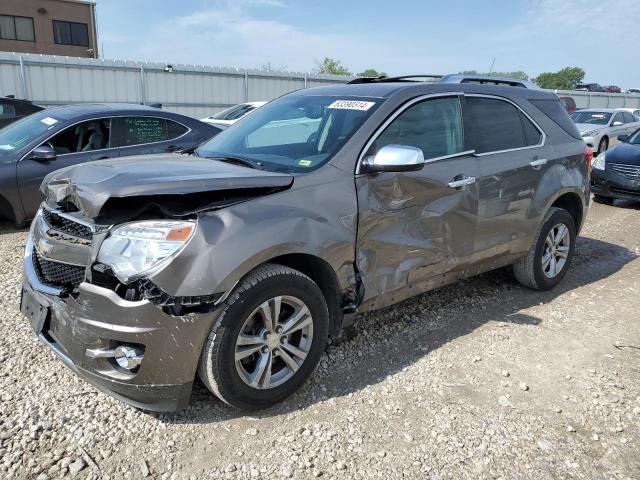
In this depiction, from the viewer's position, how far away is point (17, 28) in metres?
38.6

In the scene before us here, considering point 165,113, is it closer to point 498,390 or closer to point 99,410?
point 99,410

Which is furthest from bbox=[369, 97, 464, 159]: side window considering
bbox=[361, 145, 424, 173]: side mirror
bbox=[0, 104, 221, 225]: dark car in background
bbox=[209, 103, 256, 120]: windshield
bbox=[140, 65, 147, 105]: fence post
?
bbox=[140, 65, 147, 105]: fence post

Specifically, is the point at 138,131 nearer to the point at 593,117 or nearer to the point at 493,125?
the point at 493,125

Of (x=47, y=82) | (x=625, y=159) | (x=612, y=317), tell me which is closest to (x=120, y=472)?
(x=612, y=317)

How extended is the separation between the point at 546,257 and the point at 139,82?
51.1 ft

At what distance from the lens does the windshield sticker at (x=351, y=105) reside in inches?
136

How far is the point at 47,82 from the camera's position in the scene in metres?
15.3

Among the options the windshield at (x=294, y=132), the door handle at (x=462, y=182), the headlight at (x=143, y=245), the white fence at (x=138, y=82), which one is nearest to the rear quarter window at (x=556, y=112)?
the door handle at (x=462, y=182)

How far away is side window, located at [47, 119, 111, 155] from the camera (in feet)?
20.4

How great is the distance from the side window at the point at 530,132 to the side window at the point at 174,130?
4601 mm

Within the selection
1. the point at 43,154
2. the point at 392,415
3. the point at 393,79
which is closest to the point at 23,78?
the point at 43,154

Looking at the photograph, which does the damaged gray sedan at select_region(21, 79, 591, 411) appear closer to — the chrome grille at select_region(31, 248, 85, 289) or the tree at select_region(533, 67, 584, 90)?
the chrome grille at select_region(31, 248, 85, 289)

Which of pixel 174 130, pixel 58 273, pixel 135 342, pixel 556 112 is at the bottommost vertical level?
pixel 135 342

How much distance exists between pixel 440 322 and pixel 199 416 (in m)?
2.11
